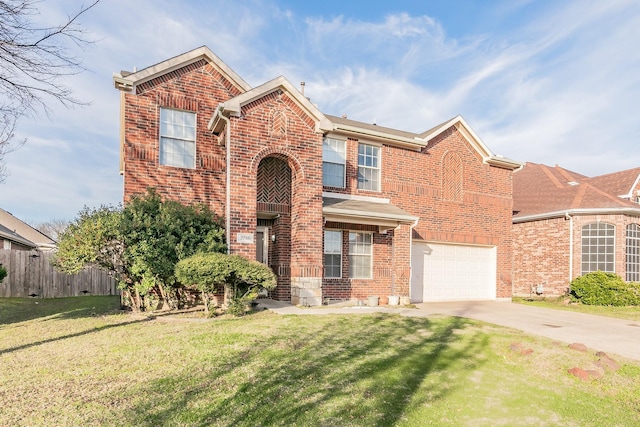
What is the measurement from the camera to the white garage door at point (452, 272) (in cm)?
1545

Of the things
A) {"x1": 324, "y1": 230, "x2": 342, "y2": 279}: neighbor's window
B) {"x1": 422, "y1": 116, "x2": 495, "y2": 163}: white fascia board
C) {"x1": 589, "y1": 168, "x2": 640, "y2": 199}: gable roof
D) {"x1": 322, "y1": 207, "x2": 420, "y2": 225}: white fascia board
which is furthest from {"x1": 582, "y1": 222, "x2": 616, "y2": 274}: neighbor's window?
{"x1": 324, "y1": 230, "x2": 342, "y2": 279}: neighbor's window

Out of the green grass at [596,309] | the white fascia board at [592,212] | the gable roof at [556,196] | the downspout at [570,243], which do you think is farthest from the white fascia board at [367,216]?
the gable roof at [556,196]

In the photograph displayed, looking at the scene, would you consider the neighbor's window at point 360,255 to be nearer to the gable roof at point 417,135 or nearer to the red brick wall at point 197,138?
the gable roof at point 417,135

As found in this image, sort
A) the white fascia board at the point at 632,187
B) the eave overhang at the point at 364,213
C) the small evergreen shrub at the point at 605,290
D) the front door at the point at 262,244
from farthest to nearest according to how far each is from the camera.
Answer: the white fascia board at the point at 632,187 < the small evergreen shrub at the point at 605,290 < the front door at the point at 262,244 < the eave overhang at the point at 364,213

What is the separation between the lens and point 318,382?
209 inches

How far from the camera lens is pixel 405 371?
19.3 ft

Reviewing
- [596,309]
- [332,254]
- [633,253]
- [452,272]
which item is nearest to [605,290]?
[596,309]

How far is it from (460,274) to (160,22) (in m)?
13.7

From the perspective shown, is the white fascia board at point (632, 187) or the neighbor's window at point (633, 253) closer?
the neighbor's window at point (633, 253)

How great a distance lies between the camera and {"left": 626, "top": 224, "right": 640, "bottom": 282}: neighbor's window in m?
17.6

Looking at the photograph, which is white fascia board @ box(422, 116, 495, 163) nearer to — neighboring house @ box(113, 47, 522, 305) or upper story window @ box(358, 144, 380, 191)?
neighboring house @ box(113, 47, 522, 305)

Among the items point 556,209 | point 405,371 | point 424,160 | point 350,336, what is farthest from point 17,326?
point 556,209

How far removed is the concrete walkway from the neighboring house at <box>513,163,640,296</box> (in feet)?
20.1

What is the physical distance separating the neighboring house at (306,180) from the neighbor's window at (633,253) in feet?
20.2
